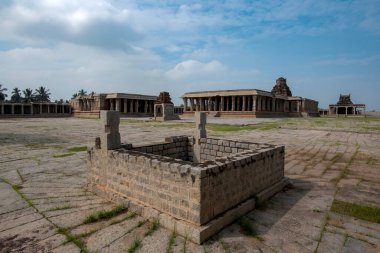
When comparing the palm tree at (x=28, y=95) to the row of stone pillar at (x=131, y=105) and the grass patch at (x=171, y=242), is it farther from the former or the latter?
the grass patch at (x=171, y=242)

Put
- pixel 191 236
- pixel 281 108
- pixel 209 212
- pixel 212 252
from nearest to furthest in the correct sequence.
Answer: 1. pixel 212 252
2. pixel 191 236
3. pixel 209 212
4. pixel 281 108

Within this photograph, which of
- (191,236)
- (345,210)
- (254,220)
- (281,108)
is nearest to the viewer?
(191,236)

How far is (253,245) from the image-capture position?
152 inches

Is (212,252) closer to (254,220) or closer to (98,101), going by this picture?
(254,220)

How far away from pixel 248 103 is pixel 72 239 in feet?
154

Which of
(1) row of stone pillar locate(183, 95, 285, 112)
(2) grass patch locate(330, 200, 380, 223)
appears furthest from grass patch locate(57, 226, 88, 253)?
(1) row of stone pillar locate(183, 95, 285, 112)

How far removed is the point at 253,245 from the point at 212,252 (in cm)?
65

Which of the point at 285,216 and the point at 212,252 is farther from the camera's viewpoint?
the point at 285,216

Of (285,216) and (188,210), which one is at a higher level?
(188,210)

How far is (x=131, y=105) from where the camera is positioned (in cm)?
5284

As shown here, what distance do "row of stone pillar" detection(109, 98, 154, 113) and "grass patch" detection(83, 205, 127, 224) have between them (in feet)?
149

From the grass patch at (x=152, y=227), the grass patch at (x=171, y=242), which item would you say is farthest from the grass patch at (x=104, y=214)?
the grass patch at (x=171, y=242)

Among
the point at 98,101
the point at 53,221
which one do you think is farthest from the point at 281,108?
the point at 53,221

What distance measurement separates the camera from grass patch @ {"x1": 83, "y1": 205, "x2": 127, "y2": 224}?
456 centimetres
